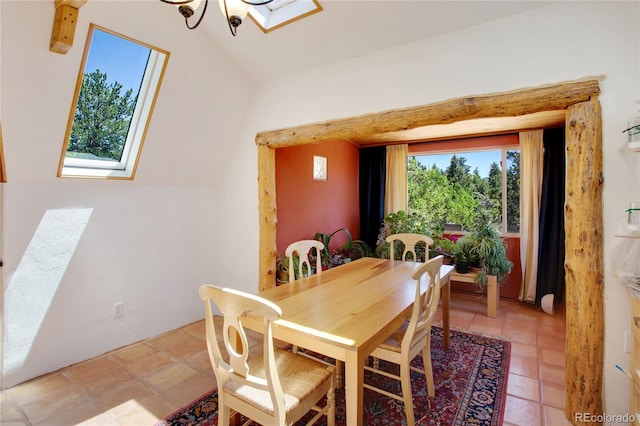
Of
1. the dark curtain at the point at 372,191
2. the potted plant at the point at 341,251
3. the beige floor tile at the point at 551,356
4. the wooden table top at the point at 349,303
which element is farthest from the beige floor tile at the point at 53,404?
the dark curtain at the point at 372,191

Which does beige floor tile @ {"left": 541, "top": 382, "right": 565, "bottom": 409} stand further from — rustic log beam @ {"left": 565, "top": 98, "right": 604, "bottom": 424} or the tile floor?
rustic log beam @ {"left": 565, "top": 98, "right": 604, "bottom": 424}

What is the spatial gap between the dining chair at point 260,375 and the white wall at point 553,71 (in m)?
1.71

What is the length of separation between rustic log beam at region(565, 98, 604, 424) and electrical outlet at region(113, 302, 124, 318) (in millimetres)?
3379

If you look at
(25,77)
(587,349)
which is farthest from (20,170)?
(587,349)

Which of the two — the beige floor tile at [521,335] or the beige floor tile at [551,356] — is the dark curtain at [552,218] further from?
the beige floor tile at [551,356]

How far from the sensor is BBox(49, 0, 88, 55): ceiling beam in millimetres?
1865

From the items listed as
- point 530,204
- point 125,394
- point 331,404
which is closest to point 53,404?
point 125,394

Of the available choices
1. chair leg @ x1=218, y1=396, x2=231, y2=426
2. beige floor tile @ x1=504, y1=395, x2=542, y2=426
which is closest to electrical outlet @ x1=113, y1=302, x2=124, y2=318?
chair leg @ x1=218, y1=396, x2=231, y2=426

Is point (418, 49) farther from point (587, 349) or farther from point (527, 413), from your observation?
point (527, 413)

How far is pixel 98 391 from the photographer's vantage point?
2195 millimetres

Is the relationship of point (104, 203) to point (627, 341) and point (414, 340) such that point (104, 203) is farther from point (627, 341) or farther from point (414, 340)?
point (627, 341)

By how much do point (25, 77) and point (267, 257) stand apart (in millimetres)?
2202

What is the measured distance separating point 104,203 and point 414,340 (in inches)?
105

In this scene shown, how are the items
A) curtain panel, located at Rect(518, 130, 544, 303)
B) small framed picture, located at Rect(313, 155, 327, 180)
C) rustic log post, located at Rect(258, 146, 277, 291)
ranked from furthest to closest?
small framed picture, located at Rect(313, 155, 327, 180) < curtain panel, located at Rect(518, 130, 544, 303) < rustic log post, located at Rect(258, 146, 277, 291)
